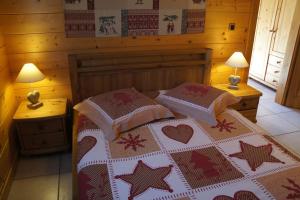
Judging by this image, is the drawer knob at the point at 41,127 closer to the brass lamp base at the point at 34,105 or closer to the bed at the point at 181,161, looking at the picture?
the brass lamp base at the point at 34,105

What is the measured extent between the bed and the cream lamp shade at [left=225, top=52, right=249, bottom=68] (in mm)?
679

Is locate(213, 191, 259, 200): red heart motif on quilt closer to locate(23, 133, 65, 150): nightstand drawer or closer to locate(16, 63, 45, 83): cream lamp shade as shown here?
locate(23, 133, 65, 150): nightstand drawer

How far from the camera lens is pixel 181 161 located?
5.06 feet

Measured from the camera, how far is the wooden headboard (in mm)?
2422

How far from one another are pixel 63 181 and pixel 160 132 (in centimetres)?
98

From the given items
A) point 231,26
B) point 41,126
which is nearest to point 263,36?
point 231,26

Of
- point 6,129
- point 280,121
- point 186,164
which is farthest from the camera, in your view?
point 280,121

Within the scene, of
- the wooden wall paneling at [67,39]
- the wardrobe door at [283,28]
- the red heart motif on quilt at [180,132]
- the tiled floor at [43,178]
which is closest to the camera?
the red heart motif on quilt at [180,132]

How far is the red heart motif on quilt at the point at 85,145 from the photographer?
5.43 ft

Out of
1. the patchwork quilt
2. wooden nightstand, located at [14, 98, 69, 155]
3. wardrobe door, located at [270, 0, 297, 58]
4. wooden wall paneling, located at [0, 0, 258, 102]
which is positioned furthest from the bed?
wardrobe door, located at [270, 0, 297, 58]

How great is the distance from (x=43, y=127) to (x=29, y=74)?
0.50 m

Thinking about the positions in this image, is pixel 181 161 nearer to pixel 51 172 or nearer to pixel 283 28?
pixel 51 172

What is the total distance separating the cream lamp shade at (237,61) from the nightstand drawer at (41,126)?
1.87 m

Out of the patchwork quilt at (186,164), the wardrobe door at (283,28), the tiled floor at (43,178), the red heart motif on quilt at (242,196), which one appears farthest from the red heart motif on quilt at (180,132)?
the wardrobe door at (283,28)
